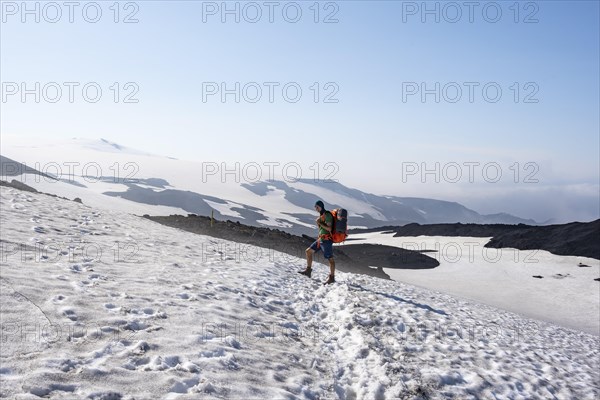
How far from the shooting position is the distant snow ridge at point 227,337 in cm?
580

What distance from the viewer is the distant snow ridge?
19.0 ft

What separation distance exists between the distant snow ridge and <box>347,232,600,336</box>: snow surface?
1277cm

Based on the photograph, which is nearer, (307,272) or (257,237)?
(307,272)

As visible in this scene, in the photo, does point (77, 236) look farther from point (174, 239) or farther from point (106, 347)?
point (106, 347)

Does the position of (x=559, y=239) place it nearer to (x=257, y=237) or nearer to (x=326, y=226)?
(x=257, y=237)

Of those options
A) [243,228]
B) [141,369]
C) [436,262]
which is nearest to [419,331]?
[141,369]

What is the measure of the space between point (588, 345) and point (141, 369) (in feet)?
53.9

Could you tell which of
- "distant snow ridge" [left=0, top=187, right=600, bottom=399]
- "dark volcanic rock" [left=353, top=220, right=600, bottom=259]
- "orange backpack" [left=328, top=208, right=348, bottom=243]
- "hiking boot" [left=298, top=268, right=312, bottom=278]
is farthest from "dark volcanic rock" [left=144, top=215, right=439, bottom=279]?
"dark volcanic rock" [left=353, top=220, right=600, bottom=259]

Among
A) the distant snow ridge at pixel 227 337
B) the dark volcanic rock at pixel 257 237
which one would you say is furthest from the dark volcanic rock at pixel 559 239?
the distant snow ridge at pixel 227 337

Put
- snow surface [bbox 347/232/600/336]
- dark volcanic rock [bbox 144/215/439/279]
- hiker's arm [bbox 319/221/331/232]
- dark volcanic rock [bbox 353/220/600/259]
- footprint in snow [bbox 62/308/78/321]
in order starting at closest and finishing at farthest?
1. footprint in snow [bbox 62/308/78/321]
2. hiker's arm [bbox 319/221/331/232]
3. snow surface [bbox 347/232/600/336]
4. dark volcanic rock [bbox 144/215/439/279]
5. dark volcanic rock [bbox 353/220/600/259]

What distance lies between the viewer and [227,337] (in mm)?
7609

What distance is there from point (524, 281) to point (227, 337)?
1356 inches

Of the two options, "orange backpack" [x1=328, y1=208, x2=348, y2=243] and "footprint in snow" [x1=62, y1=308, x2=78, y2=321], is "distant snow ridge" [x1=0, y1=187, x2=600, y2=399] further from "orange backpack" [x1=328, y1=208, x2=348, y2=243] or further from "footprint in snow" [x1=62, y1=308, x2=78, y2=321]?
"orange backpack" [x1=328, y1=208, x2=348, y2=243]

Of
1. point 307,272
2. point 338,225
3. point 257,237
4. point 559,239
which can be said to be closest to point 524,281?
point 559,239
